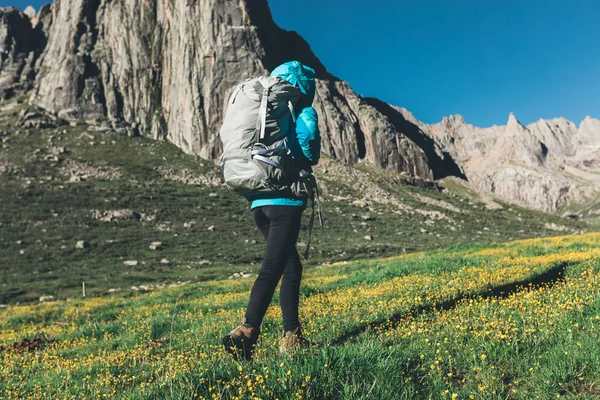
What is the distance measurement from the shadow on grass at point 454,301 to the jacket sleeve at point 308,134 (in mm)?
2167

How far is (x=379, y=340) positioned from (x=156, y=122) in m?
108

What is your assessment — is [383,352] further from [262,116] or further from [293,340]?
[262,116]

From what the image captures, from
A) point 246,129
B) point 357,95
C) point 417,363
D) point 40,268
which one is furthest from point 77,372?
point 357,95

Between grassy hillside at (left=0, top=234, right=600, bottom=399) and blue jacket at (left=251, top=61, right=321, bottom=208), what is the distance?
1628 mm

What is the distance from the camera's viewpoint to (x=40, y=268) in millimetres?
36531

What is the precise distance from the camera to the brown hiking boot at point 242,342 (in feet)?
12.6

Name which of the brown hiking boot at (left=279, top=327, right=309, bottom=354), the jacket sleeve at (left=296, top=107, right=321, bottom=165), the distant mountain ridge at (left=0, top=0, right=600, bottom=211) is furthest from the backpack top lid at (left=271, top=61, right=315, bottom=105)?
the distant mountain ridge at (left=0, top=0, right=600, bottom=211)

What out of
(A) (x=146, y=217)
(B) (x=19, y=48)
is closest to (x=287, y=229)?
(A) (x=146, y=217)

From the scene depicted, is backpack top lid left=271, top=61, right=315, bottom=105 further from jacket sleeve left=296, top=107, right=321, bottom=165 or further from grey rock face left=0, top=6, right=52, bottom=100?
grey rock face left=0, top=6, right=52, bottom=100

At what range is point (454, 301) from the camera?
6.17m

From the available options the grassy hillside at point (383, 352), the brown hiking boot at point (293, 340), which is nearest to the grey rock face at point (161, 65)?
the grassy hillside at point (383, 352)

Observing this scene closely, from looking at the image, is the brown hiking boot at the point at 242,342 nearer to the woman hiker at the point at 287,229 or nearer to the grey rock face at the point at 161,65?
the woman hiker at the point at 287,229

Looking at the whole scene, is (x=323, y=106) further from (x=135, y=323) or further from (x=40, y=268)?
(x=135, y=323)

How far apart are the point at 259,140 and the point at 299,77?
1.01 metres
